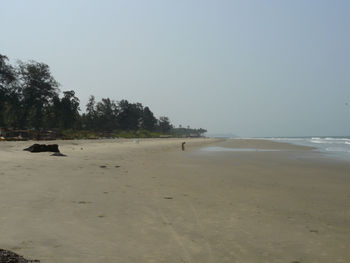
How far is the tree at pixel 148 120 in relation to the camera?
615 feet

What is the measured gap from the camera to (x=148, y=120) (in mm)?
189000

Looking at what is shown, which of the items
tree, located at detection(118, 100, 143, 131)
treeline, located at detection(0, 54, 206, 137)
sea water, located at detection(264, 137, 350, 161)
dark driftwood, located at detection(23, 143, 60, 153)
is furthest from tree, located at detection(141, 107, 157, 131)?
dark driftwood, located at detection(23, 143, 60, 153)

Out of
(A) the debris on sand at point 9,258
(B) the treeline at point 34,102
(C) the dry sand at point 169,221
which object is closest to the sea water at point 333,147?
(C) the dry sand at point 169,221

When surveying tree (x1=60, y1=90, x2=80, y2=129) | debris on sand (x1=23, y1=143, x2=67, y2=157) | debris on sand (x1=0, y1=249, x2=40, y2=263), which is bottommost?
debris on sand (x1=0, y1=249, x2=40, y2=263)

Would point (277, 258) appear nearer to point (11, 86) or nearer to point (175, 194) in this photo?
point (175, 194)

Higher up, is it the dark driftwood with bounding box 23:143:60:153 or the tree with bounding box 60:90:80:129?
the tree with bounding box 60:90:80:129

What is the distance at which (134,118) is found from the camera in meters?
165

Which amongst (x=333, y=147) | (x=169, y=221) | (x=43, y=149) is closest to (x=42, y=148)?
(x=43, y=149)

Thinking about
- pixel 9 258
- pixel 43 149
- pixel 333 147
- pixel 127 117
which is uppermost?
pixel 127 117

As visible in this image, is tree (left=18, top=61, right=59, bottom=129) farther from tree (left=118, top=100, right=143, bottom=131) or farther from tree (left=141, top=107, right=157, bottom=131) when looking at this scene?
tree (left=141, top=107, right=157, bottom=131)

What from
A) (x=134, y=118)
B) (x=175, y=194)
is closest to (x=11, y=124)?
(x=175, y=194)

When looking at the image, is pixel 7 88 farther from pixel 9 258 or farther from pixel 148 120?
pixel 148 120

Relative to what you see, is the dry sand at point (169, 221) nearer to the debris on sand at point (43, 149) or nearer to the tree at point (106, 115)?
the debris on sand at point (43, 149)

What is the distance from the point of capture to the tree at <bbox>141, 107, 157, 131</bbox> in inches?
7382
